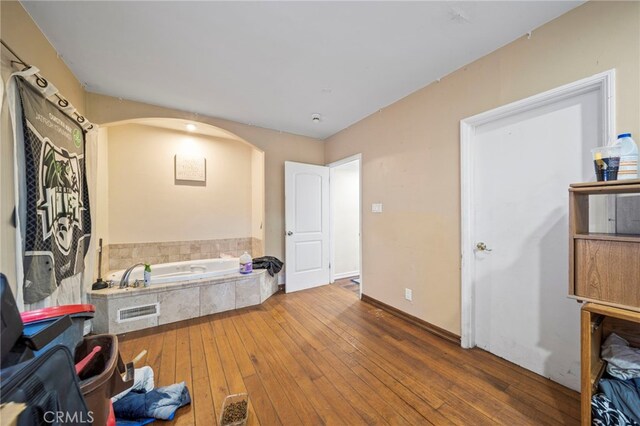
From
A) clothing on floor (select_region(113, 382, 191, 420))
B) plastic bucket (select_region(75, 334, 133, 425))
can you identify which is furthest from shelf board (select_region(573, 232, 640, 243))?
clothing on floor (select_region(113, 382, 191, 420))

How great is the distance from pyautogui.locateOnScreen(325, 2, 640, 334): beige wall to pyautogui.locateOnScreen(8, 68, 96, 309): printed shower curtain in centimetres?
296

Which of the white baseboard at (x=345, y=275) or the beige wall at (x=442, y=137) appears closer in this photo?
the beige wall at (x=442, y=137)

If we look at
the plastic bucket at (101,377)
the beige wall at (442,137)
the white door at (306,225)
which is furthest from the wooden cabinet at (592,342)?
the white door at (306,225)

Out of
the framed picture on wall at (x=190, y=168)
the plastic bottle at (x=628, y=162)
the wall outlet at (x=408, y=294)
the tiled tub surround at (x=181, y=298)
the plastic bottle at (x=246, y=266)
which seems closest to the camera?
the plastic bottle at (x=628, y=162)

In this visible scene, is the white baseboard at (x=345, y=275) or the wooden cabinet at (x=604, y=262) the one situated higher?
the wooden cabinet at (x=604, y=262)

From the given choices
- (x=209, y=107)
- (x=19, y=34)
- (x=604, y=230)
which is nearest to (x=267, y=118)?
(x=209, y=107)

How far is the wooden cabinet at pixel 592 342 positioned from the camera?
3.62ft

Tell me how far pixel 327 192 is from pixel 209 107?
2076 millimetres

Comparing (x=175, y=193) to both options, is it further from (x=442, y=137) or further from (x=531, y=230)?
(x=531, y=230)

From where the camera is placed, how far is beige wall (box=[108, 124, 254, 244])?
326 centimetres

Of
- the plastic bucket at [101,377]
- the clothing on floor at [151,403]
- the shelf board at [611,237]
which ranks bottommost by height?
the clothing on floor at [151,403]

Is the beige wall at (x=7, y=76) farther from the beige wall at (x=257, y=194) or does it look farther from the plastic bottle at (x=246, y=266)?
→ the beige wall at (x=257, y=194)

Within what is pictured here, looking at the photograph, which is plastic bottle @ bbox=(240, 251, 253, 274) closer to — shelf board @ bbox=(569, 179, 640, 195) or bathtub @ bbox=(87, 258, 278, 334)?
bathtub @ bbox=(87, 258, 278, 334)

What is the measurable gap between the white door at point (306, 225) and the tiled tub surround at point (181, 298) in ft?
1.86
